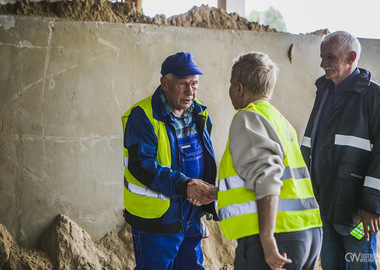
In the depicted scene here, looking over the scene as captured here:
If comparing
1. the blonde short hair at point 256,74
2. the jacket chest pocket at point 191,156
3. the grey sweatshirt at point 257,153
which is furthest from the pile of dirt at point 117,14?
the grey sweatshirt at point 257,153

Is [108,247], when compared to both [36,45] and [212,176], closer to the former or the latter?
[212,176]

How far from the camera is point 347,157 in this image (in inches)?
108

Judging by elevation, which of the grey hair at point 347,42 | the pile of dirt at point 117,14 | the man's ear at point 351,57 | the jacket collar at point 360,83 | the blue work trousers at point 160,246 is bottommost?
the blue work trousers at point 160,246

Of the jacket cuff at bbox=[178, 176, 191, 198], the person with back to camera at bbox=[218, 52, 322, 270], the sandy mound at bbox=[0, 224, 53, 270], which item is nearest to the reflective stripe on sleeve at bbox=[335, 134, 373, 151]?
the person with back to camera at bbox=[218, 52, 322, 270]

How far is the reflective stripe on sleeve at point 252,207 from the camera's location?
75.5 inches

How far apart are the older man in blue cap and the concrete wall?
133 cm

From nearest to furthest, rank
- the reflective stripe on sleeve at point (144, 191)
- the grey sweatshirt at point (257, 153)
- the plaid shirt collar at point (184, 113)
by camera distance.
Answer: the grey sweatshirt at point (257, 153) → the reflective stripe on sleeve at point (144, 191) → the plaid shirt collar at point (184, 113)

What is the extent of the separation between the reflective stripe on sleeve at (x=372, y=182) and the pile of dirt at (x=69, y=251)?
2.03 meters

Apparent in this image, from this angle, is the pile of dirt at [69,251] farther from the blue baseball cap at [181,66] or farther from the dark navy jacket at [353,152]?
the blue baseball cap at [181,66]

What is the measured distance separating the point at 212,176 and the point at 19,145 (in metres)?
1.94

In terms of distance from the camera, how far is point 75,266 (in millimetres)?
3777

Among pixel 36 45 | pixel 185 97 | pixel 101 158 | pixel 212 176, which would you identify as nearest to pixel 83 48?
pixel 36 45

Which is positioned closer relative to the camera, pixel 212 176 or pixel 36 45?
pixel 212 176

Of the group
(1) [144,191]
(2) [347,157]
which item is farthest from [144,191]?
(2) [347,157]
